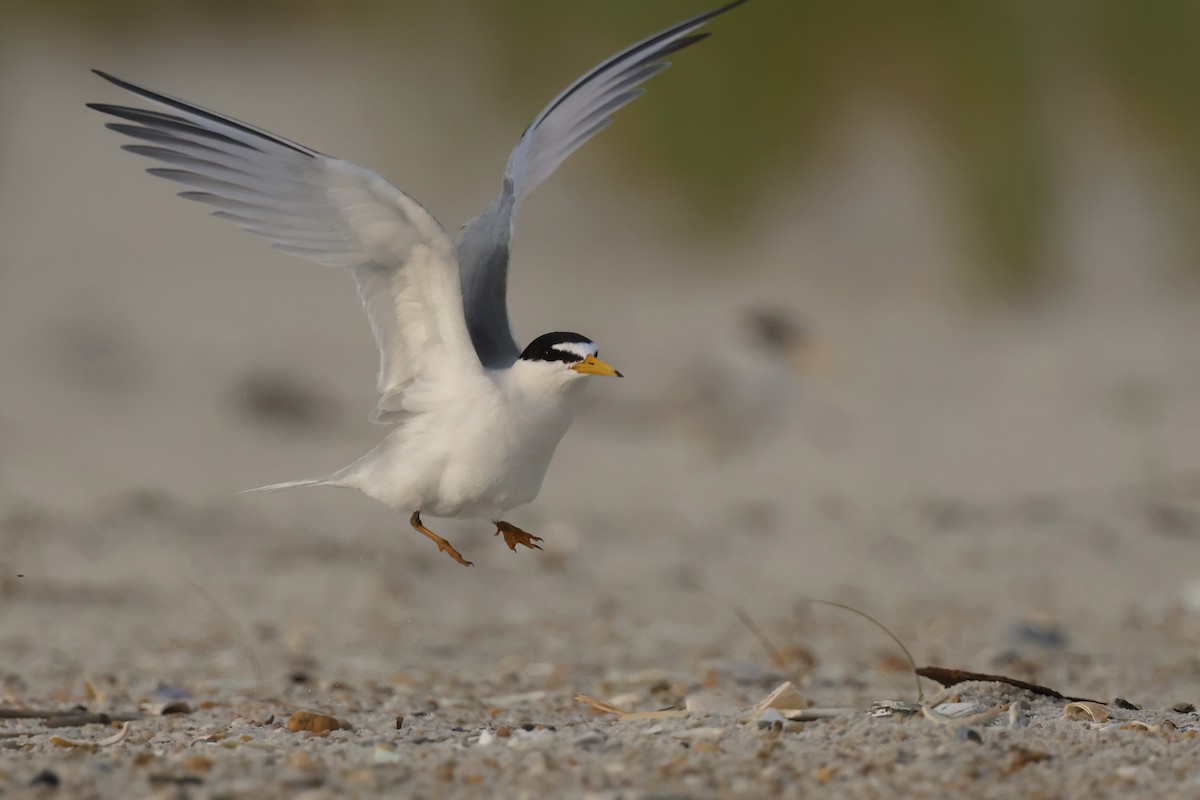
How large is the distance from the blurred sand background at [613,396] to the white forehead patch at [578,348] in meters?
0.86

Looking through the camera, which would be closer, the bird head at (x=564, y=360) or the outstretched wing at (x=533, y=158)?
the bird head at (x=564, y=360)

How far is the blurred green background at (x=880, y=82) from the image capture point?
36.7ft

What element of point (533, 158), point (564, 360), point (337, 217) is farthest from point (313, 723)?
point (533, 158)

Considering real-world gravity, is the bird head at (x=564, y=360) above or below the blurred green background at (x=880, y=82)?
below

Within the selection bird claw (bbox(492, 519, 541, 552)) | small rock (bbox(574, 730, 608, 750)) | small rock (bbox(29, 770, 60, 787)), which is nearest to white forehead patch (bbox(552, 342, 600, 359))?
bird claw (bbox(492, 519, 541, 552))

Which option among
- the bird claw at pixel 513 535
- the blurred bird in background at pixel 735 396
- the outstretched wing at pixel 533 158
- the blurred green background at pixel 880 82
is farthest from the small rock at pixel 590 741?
the blurred green background at pixel 880 82

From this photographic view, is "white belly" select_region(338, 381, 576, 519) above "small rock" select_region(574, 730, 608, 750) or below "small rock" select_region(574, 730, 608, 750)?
above

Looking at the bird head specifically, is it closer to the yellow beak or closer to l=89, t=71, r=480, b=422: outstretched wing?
the yellow beak

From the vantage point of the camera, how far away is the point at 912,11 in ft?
38.8

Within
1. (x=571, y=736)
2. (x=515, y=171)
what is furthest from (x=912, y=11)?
(x=571, y=736)

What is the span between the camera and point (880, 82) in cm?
1195

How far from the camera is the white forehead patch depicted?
327 cm

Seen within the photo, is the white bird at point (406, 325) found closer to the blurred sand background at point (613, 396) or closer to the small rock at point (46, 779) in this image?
the blurred sand background at point (613, 396)

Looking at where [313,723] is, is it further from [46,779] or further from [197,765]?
[46,779]
